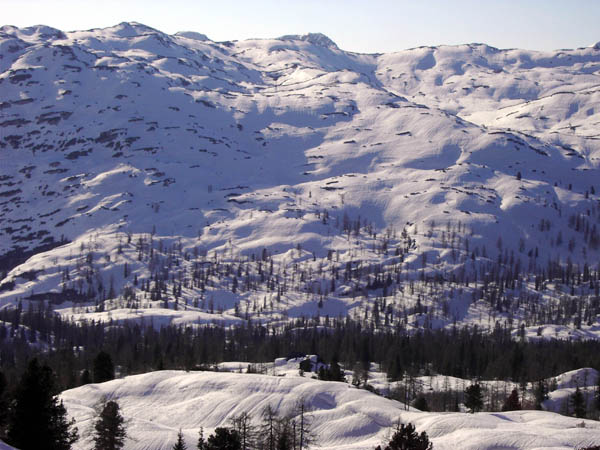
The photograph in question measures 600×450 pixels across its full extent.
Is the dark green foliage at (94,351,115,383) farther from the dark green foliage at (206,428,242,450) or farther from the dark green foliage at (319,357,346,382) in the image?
the dark green foliage at (206,428,242,450)

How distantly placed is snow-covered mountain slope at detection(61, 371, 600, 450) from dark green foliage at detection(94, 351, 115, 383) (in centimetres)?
1261

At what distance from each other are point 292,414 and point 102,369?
51.7 meters

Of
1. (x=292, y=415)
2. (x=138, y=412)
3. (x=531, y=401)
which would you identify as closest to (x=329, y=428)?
(x=292, y=415)

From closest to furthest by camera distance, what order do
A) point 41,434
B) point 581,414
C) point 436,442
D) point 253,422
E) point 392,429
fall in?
point 41,434 < point 436,442 < point 392,429 < point 253,422 < point 581,414

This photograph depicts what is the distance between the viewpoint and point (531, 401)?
17112 cm

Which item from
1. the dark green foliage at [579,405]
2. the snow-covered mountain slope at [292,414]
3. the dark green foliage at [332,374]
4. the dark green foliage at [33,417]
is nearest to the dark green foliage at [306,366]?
the dark green foliage at [332,374]

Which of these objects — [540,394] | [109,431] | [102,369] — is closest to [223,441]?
[109,431]

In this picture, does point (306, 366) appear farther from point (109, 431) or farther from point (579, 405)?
point (109, 431)

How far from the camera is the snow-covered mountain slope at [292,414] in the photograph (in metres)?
115

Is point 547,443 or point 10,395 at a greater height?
point 10,395

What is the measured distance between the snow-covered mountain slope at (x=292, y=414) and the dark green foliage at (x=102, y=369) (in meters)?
12.6

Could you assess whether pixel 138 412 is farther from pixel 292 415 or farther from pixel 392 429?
pixel 392 429

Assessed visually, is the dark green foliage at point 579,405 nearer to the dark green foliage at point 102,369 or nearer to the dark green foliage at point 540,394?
the dark green foliage at point 540,394

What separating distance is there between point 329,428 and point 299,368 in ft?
212
